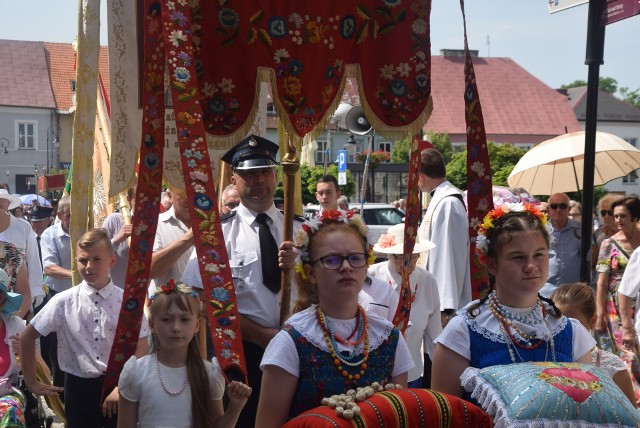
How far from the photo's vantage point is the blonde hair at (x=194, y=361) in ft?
13.8

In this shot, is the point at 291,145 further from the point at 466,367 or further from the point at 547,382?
the point at 547,382

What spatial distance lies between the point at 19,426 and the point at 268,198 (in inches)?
76.5

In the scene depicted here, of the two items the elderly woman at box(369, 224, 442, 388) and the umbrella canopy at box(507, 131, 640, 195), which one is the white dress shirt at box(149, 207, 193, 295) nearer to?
the elderly woman at box(369, 224, 442, 388)

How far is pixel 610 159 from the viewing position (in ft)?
30.0

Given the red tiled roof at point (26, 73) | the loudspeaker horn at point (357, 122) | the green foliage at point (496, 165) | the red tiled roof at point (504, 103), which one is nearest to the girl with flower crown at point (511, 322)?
the loudspeaker horn at point (357, 122)

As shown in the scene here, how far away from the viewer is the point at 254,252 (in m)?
4.67

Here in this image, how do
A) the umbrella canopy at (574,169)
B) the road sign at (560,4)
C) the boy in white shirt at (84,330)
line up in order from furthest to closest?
the umbrella canopy at (574,169) < the road sign at (560,4) < the boy in white shirt at (84,330)

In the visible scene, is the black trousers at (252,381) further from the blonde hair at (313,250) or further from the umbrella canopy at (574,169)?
the umbrella canopy at (574,169)

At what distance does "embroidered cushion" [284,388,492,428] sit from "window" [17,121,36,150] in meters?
55.2

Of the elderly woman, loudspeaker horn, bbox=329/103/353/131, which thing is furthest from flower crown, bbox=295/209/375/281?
loudspeaker horn, bbox=329/103/353/131

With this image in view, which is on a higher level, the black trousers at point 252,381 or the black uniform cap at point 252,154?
the black uniform cap at point 252,154

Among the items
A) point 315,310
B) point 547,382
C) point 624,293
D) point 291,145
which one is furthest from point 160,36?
point 624,293

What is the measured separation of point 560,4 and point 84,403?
3463 millimetres

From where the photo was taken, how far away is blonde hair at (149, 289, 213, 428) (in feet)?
13.8
